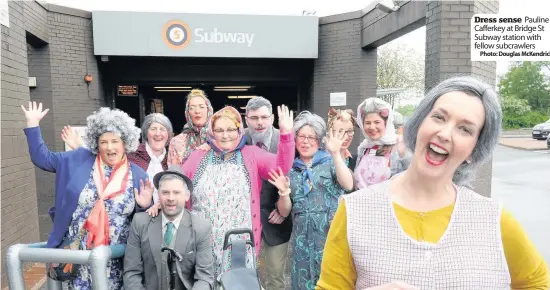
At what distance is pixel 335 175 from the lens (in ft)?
8.91

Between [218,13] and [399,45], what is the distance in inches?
754

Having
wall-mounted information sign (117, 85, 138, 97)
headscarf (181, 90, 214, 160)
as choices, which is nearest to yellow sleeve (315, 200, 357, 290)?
headscarf (181, 90, 214, 160)

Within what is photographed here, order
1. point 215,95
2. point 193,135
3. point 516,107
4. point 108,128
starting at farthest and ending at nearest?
point 516,107
point 215,95
point 193,135
point 108,128

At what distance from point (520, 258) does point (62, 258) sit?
2305 mm

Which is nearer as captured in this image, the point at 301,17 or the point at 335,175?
the point at 335,175

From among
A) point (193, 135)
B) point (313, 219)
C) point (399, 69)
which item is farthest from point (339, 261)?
point (399, 69)

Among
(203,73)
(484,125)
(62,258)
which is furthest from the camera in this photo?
(203,73)

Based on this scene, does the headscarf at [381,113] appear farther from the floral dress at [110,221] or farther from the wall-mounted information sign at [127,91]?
the wall-mounted information sign at [127,91]

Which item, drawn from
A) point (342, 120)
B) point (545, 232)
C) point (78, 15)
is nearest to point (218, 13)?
point (78, 15)

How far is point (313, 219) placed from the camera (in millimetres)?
2736

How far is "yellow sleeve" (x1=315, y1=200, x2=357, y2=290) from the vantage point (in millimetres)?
1316

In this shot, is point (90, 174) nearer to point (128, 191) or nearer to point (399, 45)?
point (128, 191)

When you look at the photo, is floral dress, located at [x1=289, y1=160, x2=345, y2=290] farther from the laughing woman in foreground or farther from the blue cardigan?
the laughing woman in foreground

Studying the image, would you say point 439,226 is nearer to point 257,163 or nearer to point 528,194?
point 257,163
